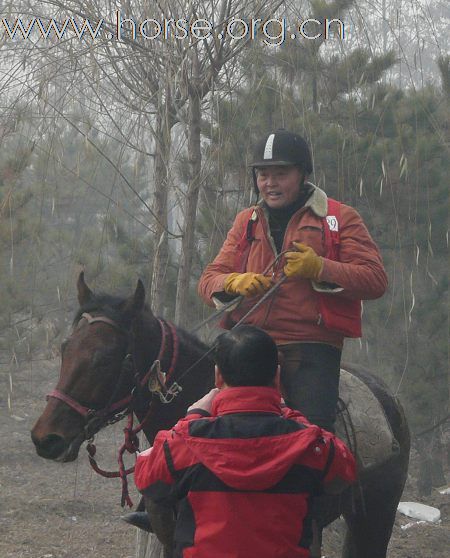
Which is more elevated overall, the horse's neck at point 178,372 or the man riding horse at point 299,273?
the man riding horse at point 299,273

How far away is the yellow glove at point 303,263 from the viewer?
352 cm

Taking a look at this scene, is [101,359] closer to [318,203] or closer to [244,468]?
[244,468]

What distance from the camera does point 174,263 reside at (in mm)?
7953

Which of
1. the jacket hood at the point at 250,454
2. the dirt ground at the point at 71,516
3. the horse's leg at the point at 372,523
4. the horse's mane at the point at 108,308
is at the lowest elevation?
the dirt ground at the point at 71,516

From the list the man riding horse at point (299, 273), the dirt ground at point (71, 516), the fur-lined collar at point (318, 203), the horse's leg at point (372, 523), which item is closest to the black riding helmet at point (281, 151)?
the man riding horse at point (299, 273)

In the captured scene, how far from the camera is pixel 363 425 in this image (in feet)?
13.2

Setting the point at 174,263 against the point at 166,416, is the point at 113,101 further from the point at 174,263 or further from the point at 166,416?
the point at 174,263

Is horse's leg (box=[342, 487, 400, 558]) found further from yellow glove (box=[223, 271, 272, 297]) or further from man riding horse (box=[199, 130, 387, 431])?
yellow glove (box=[223, 271, 272, 297])

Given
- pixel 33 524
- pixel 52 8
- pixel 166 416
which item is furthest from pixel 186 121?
pixel 33 524

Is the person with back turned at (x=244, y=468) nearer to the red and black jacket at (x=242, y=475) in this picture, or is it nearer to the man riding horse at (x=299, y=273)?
the red and black jacket at (x=242, y=475)

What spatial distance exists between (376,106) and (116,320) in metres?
4.72

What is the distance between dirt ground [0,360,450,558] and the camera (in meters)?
7.10

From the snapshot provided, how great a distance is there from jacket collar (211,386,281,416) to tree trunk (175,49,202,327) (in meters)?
2.24

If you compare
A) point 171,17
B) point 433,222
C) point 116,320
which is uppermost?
point 171,17
